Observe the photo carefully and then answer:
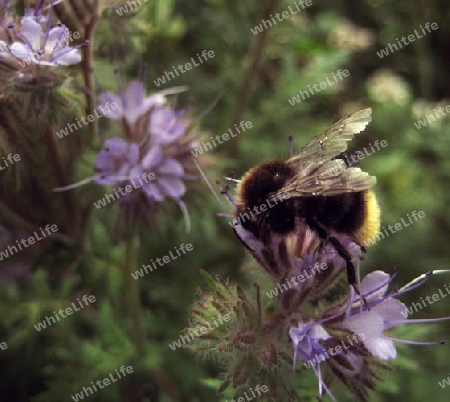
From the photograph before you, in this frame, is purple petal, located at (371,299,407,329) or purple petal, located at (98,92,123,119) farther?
purple petal, located at (98,92,123,119)

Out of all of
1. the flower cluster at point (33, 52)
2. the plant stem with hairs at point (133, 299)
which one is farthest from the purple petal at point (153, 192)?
the flower cluster at point (33, 52)

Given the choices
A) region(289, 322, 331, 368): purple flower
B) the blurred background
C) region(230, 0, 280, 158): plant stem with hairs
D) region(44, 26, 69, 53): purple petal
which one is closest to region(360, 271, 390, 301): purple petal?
region(289, 322, 331, 368): purple flower

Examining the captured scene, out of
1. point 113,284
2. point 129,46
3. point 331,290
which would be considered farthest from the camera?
point 113,284

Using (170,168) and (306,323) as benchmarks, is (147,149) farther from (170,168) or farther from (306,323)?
(306,323)

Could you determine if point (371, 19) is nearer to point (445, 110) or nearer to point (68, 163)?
point (445, 110)

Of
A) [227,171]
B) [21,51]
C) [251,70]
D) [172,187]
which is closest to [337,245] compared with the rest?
[172,187]

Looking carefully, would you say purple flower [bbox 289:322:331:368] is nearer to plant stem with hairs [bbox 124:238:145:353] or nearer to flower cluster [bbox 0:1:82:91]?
flower cluster [bbox 0:1:82:91]

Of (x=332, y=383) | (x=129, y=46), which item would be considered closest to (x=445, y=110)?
(x=129, y=46)
